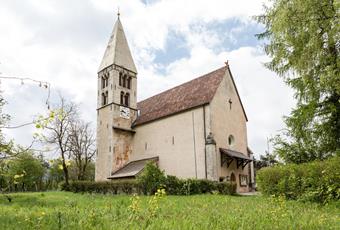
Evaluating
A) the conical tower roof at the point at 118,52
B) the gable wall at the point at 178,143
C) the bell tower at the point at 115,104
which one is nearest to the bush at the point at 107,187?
the bell tower at the point at 115,104

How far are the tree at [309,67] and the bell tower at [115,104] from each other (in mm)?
18774

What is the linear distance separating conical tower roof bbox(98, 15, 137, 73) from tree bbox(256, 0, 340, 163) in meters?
20.9

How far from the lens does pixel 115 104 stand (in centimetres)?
3338

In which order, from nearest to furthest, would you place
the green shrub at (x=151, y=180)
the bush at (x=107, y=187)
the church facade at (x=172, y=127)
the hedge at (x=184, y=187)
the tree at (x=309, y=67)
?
the tree at (x=309, y=67) → the hedge at (x=184, y=187) → the green shrub at (x=151, y=180) → the bush at (x=107, y=187) → the church facade at (x=172, y=127)

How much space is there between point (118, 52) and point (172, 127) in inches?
472

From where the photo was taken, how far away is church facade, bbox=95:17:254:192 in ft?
87.6

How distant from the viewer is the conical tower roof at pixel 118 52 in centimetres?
3525

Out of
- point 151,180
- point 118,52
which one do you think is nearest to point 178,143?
point 151,180

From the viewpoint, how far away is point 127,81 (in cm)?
3588

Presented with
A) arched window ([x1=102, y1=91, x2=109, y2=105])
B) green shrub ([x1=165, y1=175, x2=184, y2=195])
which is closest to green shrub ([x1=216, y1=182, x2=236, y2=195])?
green shrub ([x1=165, y1=175, x2=184, y2=195])

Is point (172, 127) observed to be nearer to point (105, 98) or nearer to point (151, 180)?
point (151, 180)

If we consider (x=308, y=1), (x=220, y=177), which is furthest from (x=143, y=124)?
(x=308, y=1)

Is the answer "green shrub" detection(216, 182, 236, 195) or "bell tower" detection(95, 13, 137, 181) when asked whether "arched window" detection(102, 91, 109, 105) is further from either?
"green shrub" detection(216, 182, 236, 195)

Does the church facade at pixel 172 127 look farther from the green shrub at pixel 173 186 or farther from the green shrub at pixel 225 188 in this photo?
the green shrub at pixel 173 186
